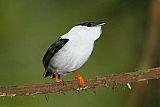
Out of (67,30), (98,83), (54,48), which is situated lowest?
(98,83)

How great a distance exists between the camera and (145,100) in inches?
53.7

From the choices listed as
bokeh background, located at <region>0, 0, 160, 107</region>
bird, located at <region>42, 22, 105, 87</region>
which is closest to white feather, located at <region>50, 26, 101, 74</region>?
bird, located at <region>42, 22, 105, 87</region>

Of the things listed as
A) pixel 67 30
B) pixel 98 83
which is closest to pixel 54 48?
pixel 98 83

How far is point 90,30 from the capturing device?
918 millimetres

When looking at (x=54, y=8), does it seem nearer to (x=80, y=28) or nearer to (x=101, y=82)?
(x=80, y=28)

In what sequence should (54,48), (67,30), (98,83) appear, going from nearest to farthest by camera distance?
(98,83)
(54,48)
(67,30)

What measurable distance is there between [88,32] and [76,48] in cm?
5

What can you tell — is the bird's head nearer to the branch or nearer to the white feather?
the white feather

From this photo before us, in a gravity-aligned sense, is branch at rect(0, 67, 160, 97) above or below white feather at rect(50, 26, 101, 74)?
below

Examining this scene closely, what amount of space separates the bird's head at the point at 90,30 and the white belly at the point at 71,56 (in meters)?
0.02

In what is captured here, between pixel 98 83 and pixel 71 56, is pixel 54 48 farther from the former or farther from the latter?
pixel 98 83

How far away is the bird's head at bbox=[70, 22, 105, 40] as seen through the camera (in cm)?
91

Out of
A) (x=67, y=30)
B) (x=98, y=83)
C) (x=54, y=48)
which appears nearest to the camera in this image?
(x=98, y=83)

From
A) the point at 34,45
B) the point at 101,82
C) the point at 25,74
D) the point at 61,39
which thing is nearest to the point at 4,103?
the point at 25,74
